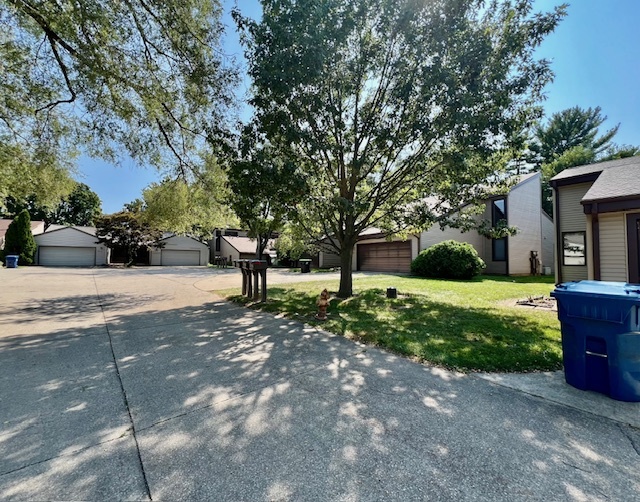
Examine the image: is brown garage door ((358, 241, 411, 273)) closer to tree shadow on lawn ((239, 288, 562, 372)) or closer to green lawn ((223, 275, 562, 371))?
green lawn ((223, 275, 562, 371))

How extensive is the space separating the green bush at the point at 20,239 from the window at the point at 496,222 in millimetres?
36204

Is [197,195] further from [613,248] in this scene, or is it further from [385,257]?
[613,248]

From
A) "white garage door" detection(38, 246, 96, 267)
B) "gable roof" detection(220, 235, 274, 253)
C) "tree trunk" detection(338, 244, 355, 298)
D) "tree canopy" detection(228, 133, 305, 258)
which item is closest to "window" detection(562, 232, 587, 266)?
"tree trunk" detection(338, 244, 355, 298)

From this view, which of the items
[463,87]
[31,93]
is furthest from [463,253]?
[31,93]

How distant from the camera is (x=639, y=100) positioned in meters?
15.1

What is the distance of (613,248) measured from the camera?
8.73 m

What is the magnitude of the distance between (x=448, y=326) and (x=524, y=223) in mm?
16089

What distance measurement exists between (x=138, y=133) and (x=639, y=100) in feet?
76.3

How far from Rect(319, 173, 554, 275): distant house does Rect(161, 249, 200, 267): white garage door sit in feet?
76.5

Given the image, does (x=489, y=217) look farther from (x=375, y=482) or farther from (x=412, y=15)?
(x=375, y=482)

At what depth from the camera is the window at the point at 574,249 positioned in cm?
1128

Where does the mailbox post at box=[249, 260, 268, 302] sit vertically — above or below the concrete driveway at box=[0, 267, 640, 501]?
above

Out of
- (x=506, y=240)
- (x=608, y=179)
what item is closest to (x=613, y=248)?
(x=608, y=179)

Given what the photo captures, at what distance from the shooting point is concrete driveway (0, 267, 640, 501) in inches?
71.5
